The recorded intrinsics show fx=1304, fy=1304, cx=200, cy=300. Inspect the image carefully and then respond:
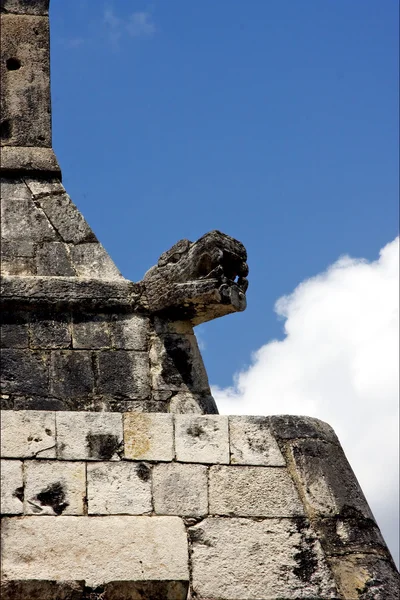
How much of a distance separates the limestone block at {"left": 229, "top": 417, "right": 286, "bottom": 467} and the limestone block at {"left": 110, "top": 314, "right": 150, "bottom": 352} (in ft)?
3.17

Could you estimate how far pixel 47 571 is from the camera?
29.0 ft

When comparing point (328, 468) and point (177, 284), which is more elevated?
point (177, 284)

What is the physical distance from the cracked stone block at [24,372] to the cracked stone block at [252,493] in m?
1.44

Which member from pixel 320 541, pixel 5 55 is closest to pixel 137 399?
pixel 320 541

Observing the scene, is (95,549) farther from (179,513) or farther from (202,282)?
(202,282)

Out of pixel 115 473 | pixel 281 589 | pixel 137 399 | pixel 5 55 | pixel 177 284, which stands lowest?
pixel 281 589

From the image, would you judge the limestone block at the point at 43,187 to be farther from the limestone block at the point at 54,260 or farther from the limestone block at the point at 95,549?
the limestone block at the point at 95,549

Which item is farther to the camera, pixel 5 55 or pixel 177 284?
pixel 5 55

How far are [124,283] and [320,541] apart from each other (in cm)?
252

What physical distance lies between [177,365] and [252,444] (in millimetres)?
913

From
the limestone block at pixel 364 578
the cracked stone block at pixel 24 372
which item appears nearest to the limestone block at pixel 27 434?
the cracked stone block at pixel 24 372

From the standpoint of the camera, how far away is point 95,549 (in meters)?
8.97

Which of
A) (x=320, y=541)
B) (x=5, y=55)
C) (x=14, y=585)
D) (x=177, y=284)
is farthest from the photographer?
(x=5, y=55)

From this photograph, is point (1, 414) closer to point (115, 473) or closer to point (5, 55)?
point (115, 473)
